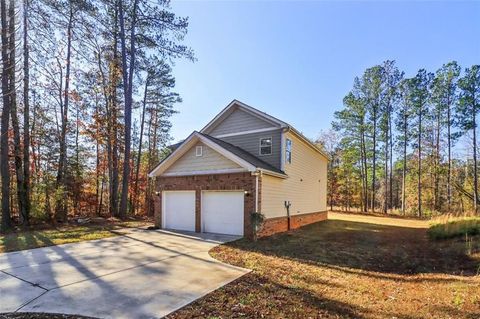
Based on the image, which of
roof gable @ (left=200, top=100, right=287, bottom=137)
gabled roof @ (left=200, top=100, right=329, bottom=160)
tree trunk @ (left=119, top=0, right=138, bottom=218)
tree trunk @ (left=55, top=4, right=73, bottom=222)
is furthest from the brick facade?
tree trunk @ (left=55, top=4, right=73, bottom=222)

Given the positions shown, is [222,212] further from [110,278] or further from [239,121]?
[110,278]

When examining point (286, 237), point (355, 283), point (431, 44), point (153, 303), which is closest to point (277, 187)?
point (286, 237)

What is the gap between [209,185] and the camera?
1211 cm

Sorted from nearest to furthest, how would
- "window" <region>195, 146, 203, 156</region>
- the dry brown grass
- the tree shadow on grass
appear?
the dry brown grass < the tree shadow on grass < "window" <region>195, 146, 203, 156</region>

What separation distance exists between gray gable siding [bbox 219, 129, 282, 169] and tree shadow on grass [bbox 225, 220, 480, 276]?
3718 millimetres

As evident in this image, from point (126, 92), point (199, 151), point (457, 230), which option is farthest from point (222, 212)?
point (126, 92)

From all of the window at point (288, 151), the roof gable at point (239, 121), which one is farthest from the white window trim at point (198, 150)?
the window at point (288, 151)

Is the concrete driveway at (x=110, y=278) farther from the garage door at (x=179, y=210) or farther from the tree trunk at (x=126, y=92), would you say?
the tree trunk at (x=126, y=92)

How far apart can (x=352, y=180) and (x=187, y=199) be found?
27328 mm

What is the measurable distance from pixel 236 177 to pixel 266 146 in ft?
10.5

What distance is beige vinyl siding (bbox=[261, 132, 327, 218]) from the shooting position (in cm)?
1205

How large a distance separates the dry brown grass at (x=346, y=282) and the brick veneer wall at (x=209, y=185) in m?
1.43

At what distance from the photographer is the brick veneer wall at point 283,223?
11523 mm

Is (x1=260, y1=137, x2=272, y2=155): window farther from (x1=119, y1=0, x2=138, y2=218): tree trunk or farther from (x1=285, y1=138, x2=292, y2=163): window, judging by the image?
(x1=119, y1=0, x2=138, y2=218): tree trunk
